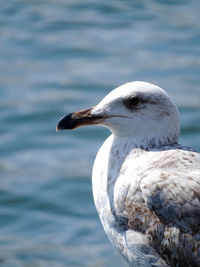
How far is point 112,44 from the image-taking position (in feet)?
39.2

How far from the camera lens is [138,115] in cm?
559

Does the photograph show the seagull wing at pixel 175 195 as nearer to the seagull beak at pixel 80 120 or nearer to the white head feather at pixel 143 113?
the white head feather at pixel 143 113

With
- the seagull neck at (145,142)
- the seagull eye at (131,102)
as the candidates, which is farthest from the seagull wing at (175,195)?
the seagull eye at (131,102)

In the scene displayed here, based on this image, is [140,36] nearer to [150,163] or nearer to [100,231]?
[100,231]

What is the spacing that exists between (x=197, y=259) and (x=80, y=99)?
17.8 ft

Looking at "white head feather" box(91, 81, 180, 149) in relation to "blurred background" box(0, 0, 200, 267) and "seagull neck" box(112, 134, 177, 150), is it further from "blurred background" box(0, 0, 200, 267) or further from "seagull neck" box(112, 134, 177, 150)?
"blurred background" box(0, 0, 200, 267)

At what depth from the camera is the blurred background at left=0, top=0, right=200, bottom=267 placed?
8438 millimetres

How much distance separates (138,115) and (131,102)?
0.32ft

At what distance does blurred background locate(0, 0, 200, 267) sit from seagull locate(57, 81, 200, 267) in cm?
257

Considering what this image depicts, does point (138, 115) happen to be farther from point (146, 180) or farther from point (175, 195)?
point (175, 195)

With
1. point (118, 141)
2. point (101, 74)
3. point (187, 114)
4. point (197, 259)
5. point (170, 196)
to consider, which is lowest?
point (197, 259)

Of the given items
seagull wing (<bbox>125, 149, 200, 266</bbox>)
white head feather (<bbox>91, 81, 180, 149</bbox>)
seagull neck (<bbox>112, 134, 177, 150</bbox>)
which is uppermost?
white head feather (<bbox>91, 81, 180, 149</bbox>)

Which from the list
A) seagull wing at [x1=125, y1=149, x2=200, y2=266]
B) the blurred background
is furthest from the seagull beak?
the blurred background

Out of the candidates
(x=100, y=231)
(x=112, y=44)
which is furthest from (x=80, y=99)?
(x=100, y=231)
